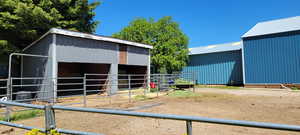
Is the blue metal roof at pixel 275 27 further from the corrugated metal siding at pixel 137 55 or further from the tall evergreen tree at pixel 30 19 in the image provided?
the tall evergreen tree at pixel 30 19

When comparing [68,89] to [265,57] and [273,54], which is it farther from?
[273,54]

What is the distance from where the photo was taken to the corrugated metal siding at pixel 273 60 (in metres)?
13.7

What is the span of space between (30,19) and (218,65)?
1740 cm

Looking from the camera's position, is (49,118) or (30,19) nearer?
(49,118)

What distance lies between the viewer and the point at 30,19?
10320 millimetres

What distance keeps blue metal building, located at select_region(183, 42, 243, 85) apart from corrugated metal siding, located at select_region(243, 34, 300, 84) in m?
1.94

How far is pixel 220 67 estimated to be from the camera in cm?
1880

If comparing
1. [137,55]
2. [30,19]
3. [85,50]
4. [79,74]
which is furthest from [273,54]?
[30,19]

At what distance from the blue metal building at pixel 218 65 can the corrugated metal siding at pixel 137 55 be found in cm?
940

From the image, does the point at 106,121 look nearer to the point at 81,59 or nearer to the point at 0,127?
the point at 0,127

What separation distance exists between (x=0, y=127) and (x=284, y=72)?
17764 millimetres

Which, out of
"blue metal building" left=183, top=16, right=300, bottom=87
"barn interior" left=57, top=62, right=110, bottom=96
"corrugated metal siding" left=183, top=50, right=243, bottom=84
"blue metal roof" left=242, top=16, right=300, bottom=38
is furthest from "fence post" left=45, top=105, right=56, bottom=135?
"corrugated metal siding" left=183, top=50, right=243, bottom=84

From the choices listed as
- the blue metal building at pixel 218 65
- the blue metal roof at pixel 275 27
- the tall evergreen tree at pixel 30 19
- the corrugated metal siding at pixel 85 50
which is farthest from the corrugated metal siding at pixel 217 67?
the tall evergreen tree at pixel 30 19

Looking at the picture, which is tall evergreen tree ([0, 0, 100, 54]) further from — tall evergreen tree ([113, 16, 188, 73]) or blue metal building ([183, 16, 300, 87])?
Result: blue metal building ([183, 16, 300, 87])
